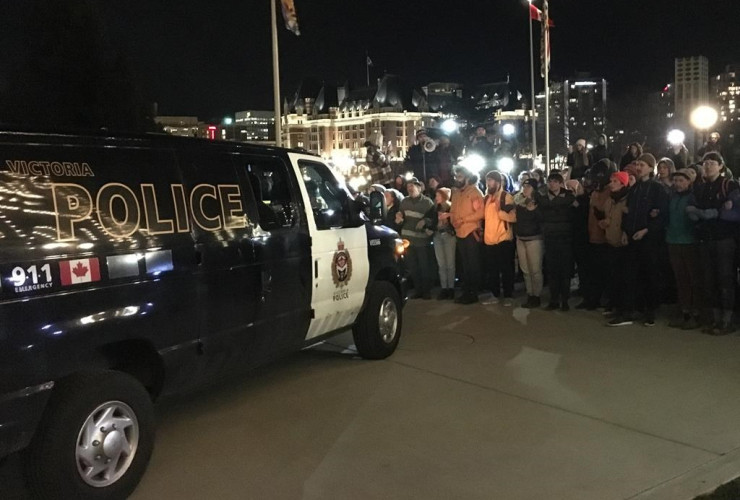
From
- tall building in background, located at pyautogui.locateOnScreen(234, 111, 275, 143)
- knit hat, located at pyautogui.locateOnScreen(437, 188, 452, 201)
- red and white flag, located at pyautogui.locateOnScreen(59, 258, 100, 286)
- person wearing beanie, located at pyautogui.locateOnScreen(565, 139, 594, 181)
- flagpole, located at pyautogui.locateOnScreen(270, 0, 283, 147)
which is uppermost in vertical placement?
tall building in background, located at pyautogui.locateOnScreen(234, 111, 275, 143)

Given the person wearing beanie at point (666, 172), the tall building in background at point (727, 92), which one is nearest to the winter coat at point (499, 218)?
the person wearing beanie at point (666, 172)

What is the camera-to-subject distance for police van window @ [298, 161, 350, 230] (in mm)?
6453

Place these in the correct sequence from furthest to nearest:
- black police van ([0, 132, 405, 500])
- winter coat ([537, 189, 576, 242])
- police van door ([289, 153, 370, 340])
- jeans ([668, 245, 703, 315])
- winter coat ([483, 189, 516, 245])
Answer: winter coat ([483, 189, 516, 245]), winter coat ([537, 189, 576, 242]), jeans ([668, 245, 703, 315]), police van door ([289, 153, 370, 340]), black police van ([0, 132, 405, 500])

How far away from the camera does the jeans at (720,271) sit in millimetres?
7766

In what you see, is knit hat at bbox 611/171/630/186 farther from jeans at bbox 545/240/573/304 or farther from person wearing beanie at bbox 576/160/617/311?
jeans at bbox 545/240/573/304

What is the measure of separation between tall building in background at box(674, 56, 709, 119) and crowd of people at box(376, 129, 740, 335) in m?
43.2

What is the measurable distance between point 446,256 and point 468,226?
2.48ft

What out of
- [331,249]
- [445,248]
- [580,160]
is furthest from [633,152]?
[331,249]

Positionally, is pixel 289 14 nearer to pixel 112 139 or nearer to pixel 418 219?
pixel 418 219

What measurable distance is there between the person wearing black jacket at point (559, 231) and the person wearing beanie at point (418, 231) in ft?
6.16

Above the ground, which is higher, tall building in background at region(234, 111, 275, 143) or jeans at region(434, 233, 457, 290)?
tall building in background at region(234, 111, 275, 143)

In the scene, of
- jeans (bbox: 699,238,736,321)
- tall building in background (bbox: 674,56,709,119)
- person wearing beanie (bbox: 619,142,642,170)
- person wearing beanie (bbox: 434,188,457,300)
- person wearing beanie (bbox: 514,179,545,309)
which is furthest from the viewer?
tall building in background (bbox: 674,56,709,119)

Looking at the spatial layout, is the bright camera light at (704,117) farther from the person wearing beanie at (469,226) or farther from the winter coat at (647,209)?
the winter coat at (647,209)

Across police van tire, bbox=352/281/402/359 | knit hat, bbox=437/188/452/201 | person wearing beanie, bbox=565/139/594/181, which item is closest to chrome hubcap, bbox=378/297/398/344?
police van tire, bbox=352/281/402/359
